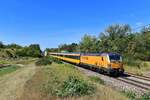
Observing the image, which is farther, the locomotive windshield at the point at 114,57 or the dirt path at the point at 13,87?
the locomotive windshield at the point at 114,57

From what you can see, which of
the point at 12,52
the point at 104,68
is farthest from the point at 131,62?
the point at 12,52

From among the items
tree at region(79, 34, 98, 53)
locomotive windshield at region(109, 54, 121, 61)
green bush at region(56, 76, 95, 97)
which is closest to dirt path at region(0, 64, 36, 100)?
green bush at region(56, 76, 95, 97)

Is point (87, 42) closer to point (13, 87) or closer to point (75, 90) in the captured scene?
point (13, 87)

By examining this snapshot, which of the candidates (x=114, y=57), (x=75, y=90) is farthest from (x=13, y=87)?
(x=114, y=57)

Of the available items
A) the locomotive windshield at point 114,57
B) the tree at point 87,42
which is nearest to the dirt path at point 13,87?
the locomotive windshield at point 114,57

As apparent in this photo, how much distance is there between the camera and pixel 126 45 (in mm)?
70062

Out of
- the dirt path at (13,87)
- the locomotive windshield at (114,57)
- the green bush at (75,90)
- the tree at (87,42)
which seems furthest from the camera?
the tree at (87,42)

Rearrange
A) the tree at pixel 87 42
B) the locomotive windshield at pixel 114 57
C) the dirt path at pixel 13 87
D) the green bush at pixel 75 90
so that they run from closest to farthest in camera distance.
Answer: the green bush at pixel 75 90
the dirt path at pixel 13 87
the locomotive windshield at pixel 114 57
the tree at pixel 87 42

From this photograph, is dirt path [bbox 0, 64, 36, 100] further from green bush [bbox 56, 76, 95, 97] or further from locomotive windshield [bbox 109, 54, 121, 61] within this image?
locomotive windshield [bbox 109, 54, 121, 61]

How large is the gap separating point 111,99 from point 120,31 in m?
87.6

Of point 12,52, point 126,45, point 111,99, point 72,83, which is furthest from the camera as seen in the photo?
point 12,52

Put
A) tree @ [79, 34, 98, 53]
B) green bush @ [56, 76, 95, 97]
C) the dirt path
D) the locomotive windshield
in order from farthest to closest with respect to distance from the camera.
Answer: tree @ [79, 34, 98, 53]
the locomotive windshield
the dirt path
green bush @ [56, 76, 95, 97]

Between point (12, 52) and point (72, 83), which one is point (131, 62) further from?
point (12, 52)

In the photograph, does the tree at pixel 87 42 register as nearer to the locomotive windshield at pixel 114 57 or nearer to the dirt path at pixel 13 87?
the locomotive windshield at pixel 114 57
